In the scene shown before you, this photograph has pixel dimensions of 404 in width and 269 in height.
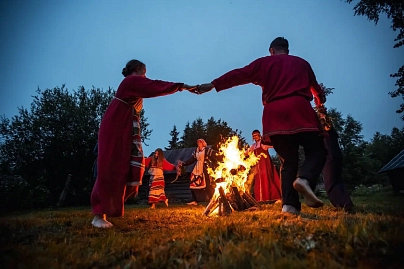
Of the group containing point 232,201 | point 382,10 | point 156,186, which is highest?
point 382,10

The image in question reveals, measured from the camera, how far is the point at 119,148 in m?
3.97

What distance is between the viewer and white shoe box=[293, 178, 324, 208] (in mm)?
3359

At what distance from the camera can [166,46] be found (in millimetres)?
155875

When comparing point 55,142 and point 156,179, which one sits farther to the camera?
point 55,142

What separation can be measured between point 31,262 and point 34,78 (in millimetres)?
102939

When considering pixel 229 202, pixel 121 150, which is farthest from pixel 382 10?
pixel 121 150

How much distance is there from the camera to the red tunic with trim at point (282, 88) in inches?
144

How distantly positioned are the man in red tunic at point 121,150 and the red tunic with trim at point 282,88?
91 centimetres

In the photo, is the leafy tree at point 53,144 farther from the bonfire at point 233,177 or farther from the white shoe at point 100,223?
the white shoe at point 100,223

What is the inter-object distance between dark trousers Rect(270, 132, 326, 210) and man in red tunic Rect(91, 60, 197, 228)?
5.12 ft

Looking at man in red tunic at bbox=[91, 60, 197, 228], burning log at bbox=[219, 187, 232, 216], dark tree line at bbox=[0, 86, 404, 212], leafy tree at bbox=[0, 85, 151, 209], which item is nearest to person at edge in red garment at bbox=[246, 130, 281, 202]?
burning log at bbox=[219, 187, 232, 216]

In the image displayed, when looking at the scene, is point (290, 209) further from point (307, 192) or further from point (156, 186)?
point (156, 186)

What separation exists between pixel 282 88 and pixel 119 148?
218cm

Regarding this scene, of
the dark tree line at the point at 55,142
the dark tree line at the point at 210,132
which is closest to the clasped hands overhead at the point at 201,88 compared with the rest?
the dark tree line at the point at 55,142
